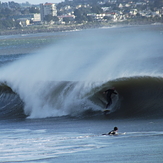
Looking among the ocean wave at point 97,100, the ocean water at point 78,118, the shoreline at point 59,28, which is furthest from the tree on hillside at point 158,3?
the ocean wave at point 97,100

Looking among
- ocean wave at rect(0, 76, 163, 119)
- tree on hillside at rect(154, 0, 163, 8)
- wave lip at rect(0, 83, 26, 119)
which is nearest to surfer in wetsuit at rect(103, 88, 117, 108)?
ocean wave at rect(0, 76, 163, 119)

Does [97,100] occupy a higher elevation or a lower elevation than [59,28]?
higher

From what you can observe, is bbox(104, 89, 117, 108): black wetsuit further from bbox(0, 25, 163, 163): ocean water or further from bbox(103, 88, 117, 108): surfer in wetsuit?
bbox(0, 25, 163, 163): ocean water

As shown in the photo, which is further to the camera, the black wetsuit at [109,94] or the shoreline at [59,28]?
the shoreline at [59,28]

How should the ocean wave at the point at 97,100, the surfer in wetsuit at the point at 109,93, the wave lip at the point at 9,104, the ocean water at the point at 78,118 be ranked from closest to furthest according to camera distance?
1. the ocean water at the point at 78,118
2. the ocean wave at the point at 97,100
3. the surfer in wetsuit at the point at 109,93
4. the wave lip at the point at 9,104

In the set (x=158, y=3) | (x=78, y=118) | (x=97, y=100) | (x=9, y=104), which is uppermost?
(x=97, y=100)

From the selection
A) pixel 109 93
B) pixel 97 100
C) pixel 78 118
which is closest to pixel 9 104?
pixel 97 100

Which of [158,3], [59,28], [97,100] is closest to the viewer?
[97,100]

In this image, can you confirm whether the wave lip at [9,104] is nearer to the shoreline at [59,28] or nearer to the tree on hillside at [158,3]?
the tree on hillside at [158,3]

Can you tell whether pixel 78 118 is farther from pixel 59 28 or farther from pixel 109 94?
pixel 59 28

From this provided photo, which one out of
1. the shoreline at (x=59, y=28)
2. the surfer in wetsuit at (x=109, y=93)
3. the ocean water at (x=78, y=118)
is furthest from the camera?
the shoreline at (x=59, y=28)

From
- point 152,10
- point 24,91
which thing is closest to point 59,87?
point 24,91

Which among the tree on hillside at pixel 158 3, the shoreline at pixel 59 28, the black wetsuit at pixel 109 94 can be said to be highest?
the black wetsuit at pixel 109 94

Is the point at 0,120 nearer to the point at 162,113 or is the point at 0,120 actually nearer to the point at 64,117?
the point at 64,117
